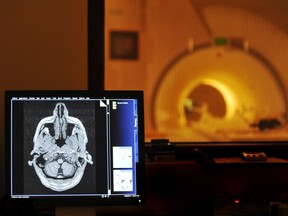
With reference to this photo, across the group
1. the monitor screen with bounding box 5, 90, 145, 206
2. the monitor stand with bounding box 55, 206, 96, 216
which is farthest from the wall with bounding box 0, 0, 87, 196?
the monitor stand with bounding box 55, 206, 96, 216

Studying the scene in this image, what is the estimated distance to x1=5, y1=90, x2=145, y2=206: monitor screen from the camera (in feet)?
6.14

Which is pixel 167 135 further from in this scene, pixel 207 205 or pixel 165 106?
pixel 207 205

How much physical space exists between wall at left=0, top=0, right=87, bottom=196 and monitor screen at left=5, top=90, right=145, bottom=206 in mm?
447

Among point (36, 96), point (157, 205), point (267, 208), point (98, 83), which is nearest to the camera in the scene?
point (36, 96)

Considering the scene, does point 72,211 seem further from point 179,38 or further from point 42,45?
point 179,38

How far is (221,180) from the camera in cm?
214

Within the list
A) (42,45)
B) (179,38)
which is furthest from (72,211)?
(179,38)

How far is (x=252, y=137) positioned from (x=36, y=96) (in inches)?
43.3

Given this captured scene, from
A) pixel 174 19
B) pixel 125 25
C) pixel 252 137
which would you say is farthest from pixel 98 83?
pixel 252 137

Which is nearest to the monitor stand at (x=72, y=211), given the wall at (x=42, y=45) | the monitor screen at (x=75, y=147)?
the monitor screen at (x=75, y=147)

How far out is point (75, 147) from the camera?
1.88m

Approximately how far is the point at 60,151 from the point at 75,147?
6 cm

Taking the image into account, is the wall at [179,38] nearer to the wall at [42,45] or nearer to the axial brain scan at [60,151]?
the wall at [42,45]

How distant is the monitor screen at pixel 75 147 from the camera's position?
6.14ft
